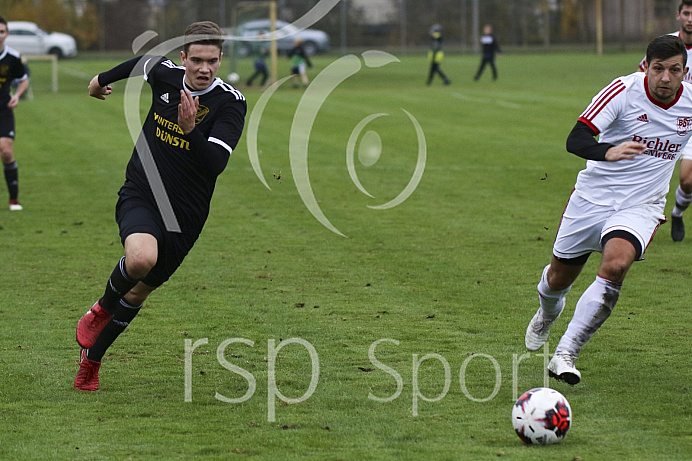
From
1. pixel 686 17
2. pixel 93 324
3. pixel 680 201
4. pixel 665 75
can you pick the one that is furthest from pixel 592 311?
pixel 680 201

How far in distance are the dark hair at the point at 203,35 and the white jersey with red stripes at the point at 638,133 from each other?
2.47 meters

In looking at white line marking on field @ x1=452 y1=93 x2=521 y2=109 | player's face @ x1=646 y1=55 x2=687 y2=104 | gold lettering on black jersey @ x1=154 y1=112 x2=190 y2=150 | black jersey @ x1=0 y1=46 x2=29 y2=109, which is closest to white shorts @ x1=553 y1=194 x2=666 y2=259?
player's face @ x1=646 y1=55 x2=687 y2=104

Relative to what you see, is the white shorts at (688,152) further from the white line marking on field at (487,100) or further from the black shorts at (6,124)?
the white line marking on field at (487,100)

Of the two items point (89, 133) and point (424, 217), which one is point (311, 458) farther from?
point (89, 133)

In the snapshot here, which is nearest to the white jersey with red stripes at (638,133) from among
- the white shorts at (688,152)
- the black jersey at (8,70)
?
the white shorts at (688,152)

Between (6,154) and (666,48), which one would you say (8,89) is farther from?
(666,48)

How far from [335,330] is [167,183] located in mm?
2082

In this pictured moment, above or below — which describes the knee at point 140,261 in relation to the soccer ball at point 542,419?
above

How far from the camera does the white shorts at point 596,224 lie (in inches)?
254

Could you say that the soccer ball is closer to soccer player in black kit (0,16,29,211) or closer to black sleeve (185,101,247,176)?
black sleeve (185,101,247,176)

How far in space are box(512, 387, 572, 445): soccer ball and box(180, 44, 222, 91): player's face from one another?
2.88 metres

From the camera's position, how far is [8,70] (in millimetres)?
13656

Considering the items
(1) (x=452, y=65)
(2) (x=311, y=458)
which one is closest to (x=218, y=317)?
(2) (x=311, y=458)

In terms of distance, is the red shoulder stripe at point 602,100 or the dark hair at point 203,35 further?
the red shoulder stripe at point 602,100
